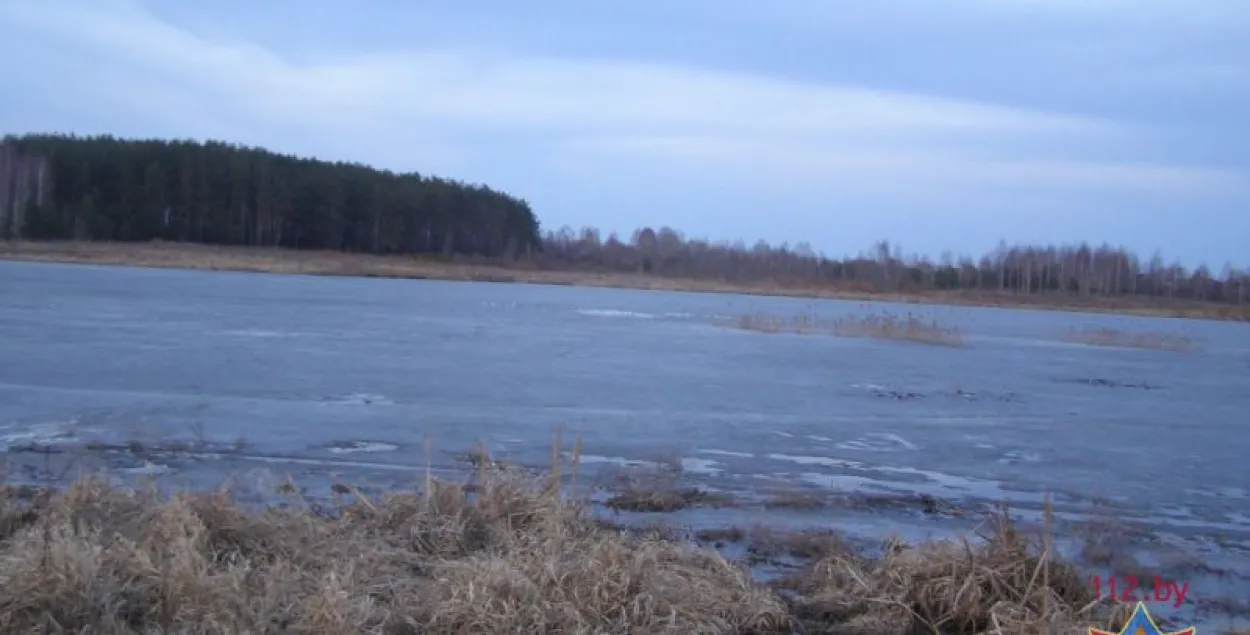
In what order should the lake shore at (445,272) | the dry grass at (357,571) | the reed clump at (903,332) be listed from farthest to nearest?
the lake shore at (445,272) → the reed clump at (903,332) → the dry grass at (357,571)

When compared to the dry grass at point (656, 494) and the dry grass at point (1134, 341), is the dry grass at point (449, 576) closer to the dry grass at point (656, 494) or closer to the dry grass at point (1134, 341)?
the dry grass at point (656, 494)

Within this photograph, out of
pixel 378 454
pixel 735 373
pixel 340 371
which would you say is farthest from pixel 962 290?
pixel 378 454

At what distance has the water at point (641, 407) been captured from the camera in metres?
11.1

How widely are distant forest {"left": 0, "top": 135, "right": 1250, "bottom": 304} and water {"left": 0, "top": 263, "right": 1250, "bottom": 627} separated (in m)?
49.4

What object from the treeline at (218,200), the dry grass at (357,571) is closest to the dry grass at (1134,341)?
the dry grass at (357,571)

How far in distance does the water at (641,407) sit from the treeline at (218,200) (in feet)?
156

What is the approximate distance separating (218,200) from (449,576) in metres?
80.5

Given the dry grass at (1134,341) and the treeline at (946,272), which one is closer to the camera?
the dry grass at (1134,341)

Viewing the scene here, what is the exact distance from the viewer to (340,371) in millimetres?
18422

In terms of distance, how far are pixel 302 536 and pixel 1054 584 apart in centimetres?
400

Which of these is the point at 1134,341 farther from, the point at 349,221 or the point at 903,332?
the point at 349,221

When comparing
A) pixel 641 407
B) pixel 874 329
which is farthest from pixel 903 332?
pixel 641 407

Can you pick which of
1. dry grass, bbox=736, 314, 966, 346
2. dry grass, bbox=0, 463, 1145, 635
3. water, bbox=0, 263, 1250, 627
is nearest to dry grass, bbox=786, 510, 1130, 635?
dry grass, bbox=0, 463, 1145, 635

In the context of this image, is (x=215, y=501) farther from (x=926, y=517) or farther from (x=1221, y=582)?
(x=1221, y=582)
